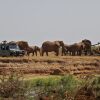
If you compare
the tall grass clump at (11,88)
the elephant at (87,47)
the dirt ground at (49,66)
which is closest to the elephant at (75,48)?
the elephant at (87,47)

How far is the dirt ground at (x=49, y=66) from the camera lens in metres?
33.6

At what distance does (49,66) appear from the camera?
36531 millimetres

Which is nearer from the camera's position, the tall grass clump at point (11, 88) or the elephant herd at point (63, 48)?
the tall grass clump at point (11, 88)

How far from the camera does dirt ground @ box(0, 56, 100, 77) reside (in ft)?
110

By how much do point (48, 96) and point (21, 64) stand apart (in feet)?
65.9

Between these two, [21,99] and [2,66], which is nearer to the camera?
[21,99]

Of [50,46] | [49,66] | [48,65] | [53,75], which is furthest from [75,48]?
[53,75]

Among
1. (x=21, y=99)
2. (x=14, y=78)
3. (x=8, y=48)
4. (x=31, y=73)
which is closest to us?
(x=21, y=99)

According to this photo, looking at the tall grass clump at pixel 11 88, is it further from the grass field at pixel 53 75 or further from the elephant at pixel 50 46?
the elephant at pixel 50 46

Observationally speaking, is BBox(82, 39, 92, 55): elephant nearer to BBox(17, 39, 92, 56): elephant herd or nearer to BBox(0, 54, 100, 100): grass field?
BBox(17, 39, 92, 56): elephant herd

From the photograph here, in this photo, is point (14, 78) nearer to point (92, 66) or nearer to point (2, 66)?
point (2, 66)

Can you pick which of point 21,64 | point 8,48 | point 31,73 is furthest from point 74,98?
point 8,48

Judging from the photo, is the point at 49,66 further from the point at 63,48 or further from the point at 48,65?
the point at 63,48

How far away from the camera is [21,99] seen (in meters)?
15.2
